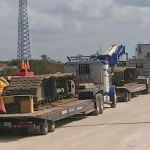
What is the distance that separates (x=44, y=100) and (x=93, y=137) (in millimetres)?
3370

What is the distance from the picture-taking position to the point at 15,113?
14.4 m

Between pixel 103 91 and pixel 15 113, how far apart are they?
8.19m

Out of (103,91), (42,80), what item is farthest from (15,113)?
(103,91)

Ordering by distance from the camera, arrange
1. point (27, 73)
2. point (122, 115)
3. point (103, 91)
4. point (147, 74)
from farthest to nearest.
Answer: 1. point (147, 74)
2. point (103, 91)
3. point (122, 115)
4. point (27, 73)

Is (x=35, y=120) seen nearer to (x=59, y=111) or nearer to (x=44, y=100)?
(x=59, y=111)

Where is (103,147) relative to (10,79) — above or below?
below

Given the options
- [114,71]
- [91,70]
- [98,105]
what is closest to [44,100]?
[98,105]

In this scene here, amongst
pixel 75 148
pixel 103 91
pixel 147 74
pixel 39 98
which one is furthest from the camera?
pixel 147 74

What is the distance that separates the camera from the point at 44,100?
16.3 meters

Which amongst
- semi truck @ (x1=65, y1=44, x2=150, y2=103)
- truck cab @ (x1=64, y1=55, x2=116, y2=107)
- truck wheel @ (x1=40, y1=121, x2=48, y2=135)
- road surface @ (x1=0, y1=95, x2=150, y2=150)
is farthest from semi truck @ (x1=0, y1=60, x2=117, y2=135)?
semi truck @ (x1=65, y1=44, x2=150, y2=103)

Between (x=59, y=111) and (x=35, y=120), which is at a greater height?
(x=59, y=111)

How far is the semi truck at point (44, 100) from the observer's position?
1414 centimetres

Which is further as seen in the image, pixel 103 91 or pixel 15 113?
pixel 103 91

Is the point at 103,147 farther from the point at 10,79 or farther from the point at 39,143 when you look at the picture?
the point at 10,79
